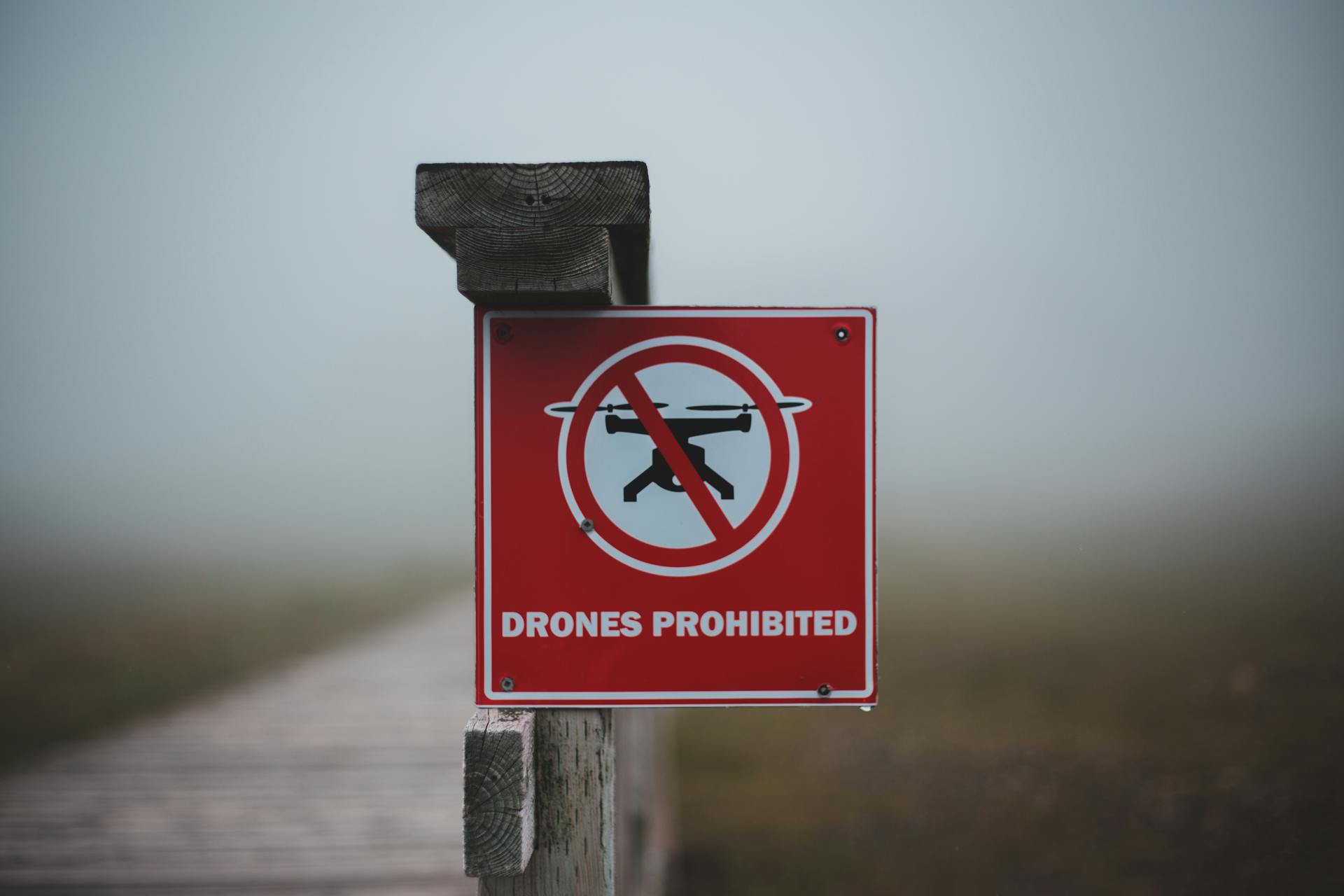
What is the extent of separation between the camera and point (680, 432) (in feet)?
2.69

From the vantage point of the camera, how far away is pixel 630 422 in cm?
82

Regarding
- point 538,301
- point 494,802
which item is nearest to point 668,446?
point 538,301

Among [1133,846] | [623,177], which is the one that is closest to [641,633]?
[623,177]

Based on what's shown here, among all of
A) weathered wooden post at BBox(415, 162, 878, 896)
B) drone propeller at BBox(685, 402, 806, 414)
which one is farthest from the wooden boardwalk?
drone propeller at BBox(685, 402, 806, 414)

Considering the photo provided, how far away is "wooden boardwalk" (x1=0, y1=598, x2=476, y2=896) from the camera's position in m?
4.07

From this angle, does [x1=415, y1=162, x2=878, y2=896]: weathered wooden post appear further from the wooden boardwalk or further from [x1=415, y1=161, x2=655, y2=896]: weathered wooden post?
the wooden boardwalk

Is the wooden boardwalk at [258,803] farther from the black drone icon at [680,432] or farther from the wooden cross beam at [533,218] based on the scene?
the wooden cross beam at [533,218]

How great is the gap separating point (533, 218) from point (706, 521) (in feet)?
1.22

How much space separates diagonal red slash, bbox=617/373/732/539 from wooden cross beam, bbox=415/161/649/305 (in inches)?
4.4

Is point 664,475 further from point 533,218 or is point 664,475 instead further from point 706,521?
point 533,218

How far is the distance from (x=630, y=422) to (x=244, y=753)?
21.5 ft

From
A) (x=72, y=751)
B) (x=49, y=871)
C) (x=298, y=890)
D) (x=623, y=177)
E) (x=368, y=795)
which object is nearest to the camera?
(x=623, y=177)

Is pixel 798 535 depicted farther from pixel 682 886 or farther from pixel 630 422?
pixel 682 886

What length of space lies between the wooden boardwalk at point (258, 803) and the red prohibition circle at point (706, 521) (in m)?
3.72
